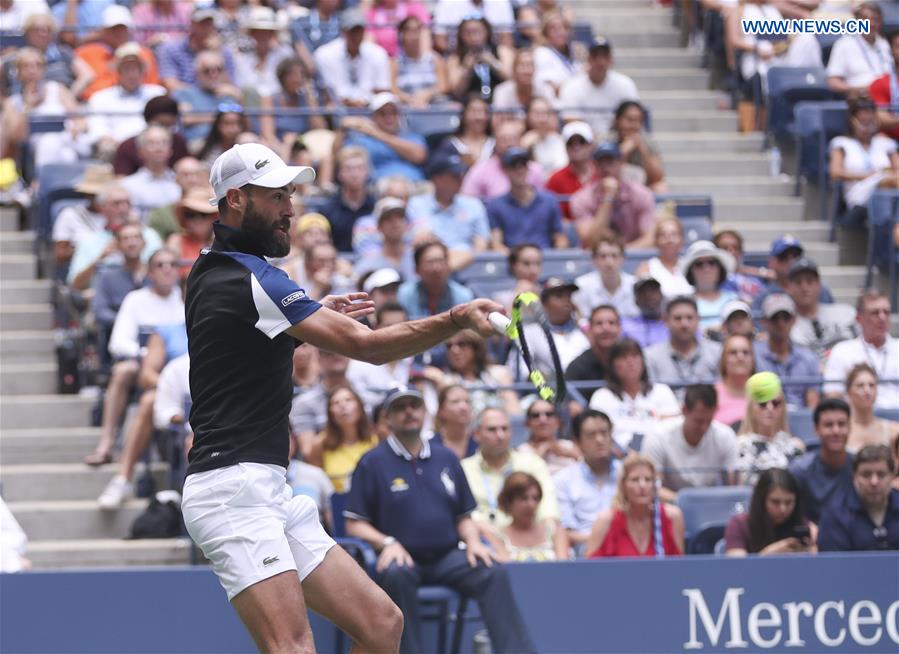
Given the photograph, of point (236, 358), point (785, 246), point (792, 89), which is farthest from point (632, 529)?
point (792, 89)

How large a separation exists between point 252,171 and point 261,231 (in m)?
0.20

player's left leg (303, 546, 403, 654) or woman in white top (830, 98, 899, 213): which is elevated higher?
woman in white top (830, 98, 899, 213)

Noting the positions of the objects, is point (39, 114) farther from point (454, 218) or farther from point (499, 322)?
point (499, 322)

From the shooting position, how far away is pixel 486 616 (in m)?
8.24

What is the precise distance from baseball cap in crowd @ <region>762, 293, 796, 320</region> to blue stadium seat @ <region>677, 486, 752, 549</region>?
181cm

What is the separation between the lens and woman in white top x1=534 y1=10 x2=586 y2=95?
14.1 metres

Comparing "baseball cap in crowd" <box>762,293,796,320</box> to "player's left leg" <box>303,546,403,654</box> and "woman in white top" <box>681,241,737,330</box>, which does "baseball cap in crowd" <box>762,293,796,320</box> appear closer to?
"woman in white top" <box>681,241,737,330</box>

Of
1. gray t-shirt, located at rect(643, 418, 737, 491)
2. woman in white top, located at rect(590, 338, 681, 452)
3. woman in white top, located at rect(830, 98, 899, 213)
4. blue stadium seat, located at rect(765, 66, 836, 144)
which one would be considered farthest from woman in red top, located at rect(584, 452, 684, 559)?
blue stadium seat, located at rect(765, 66, 836, 144)

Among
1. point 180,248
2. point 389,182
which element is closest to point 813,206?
point 389,182

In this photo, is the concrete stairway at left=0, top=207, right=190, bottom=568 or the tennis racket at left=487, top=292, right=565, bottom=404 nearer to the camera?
the tennis racket at left=487, top=292, right=565, bottom=404

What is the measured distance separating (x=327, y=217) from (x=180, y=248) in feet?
3.96

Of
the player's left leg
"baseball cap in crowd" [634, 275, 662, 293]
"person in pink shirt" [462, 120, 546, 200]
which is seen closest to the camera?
the player's left leg

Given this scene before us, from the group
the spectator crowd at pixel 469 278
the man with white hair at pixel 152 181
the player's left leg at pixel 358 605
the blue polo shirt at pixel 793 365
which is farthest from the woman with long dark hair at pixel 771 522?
the man with white hair at pixel 152 181

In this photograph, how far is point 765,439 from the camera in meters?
9.70
